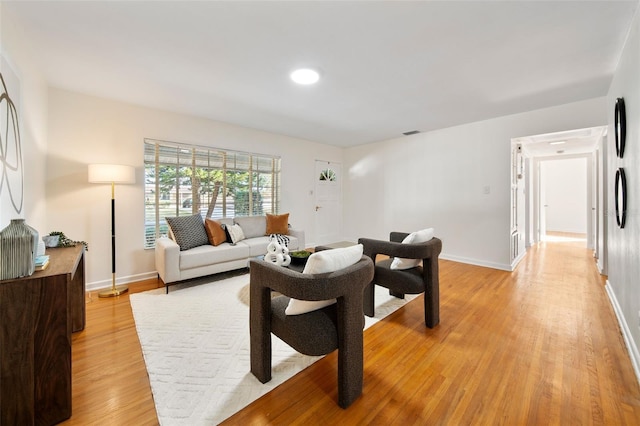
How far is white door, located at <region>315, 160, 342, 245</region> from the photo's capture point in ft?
19.7

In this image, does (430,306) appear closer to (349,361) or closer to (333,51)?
(349,361)

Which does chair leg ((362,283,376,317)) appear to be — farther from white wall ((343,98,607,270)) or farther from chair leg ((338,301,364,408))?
white wall ((343,98,607,270))

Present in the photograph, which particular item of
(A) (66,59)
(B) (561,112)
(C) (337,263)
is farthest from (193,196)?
(B) (561,112)

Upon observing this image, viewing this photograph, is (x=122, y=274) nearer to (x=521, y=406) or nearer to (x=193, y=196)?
(x=193, y=196)

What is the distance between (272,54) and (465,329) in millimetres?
2965

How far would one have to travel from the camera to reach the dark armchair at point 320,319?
54.7 inches

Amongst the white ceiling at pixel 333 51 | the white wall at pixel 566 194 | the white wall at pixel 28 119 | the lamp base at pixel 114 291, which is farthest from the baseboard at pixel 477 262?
the white wall at pixel 566 194

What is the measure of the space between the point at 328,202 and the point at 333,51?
4.18m

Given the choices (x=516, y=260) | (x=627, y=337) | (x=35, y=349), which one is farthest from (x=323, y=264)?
(x=516, y=260)

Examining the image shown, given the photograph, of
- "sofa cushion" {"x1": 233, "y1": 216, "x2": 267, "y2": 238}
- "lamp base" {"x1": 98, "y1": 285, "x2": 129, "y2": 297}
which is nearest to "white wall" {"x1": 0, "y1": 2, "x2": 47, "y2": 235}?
"lamp base" {"x1": 98, "y1": 285, "x2": 129, "y2": 297}

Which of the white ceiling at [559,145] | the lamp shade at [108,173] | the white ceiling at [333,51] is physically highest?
the white ceiling at [333,51]

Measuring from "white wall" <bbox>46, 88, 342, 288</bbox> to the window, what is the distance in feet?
0.40

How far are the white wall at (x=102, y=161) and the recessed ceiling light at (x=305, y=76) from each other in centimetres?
213

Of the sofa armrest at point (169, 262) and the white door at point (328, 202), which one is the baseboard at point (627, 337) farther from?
the white door at point (328, 202)
